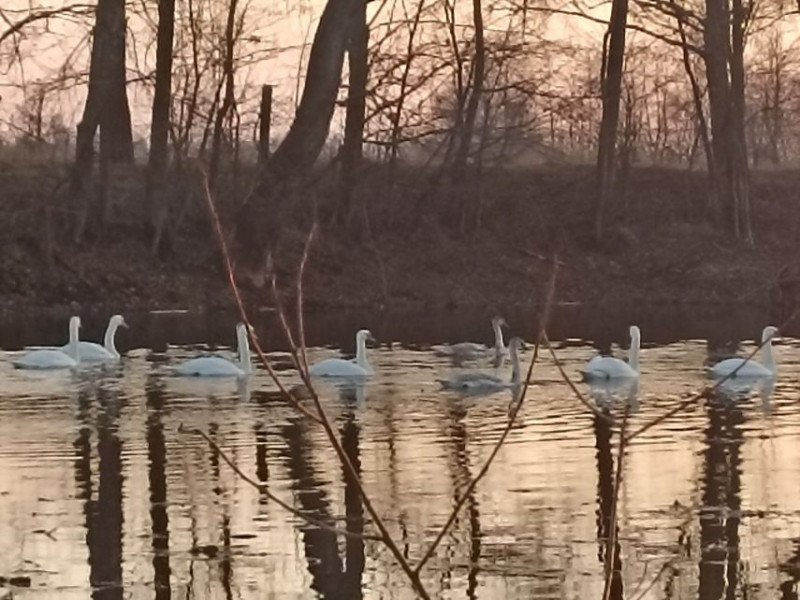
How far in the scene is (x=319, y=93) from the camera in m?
33.6

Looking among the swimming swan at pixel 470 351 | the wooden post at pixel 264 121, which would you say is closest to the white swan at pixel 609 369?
the swimming swan at pixel 470 351

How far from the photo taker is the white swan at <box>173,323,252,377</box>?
68.8 feet

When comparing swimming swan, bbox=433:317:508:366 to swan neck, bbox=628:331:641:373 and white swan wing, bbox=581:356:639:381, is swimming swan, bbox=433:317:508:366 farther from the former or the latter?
white swan wing, bbox=581:356:639:381

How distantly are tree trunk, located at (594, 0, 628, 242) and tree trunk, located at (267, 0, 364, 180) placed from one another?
742cm

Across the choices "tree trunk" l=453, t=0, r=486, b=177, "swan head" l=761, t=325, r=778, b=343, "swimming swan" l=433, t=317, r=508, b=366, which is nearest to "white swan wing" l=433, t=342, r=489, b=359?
"swimming swan" l=433, t=317, r=508, b=366

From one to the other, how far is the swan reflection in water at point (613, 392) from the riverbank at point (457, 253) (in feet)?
33.2

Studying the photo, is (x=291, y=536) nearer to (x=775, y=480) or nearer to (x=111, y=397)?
(x=775, y=480)

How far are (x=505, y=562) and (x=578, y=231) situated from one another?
3164 centimetres

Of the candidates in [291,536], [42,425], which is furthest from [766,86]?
[291,536]

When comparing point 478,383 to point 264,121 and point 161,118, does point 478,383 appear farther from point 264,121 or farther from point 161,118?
point 264,121

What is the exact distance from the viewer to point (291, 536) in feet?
35.8

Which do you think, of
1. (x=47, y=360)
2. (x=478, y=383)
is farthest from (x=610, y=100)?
(x=478, y=383)

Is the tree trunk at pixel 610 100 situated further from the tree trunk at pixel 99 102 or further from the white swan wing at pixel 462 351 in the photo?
the white swan wing at pixel 462 351

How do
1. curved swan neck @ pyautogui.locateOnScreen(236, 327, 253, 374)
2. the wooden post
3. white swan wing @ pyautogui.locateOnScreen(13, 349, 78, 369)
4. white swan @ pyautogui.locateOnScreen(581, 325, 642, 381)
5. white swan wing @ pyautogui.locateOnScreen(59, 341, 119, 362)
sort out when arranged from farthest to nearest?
1. the wooden post
2. white swan wing @ pyautogui.locateOnScreen(59, 341, 119, 362)
3. white swan wing @ pyautogui.locateOnScreen(13, 349, 78, 369)
4. curved swan neck @ pyautogui.locateOnScreen(236, 327, 253, 374)
5. white swan @ pyautogui.locateOnScreen(581, 325, 642, 381)
